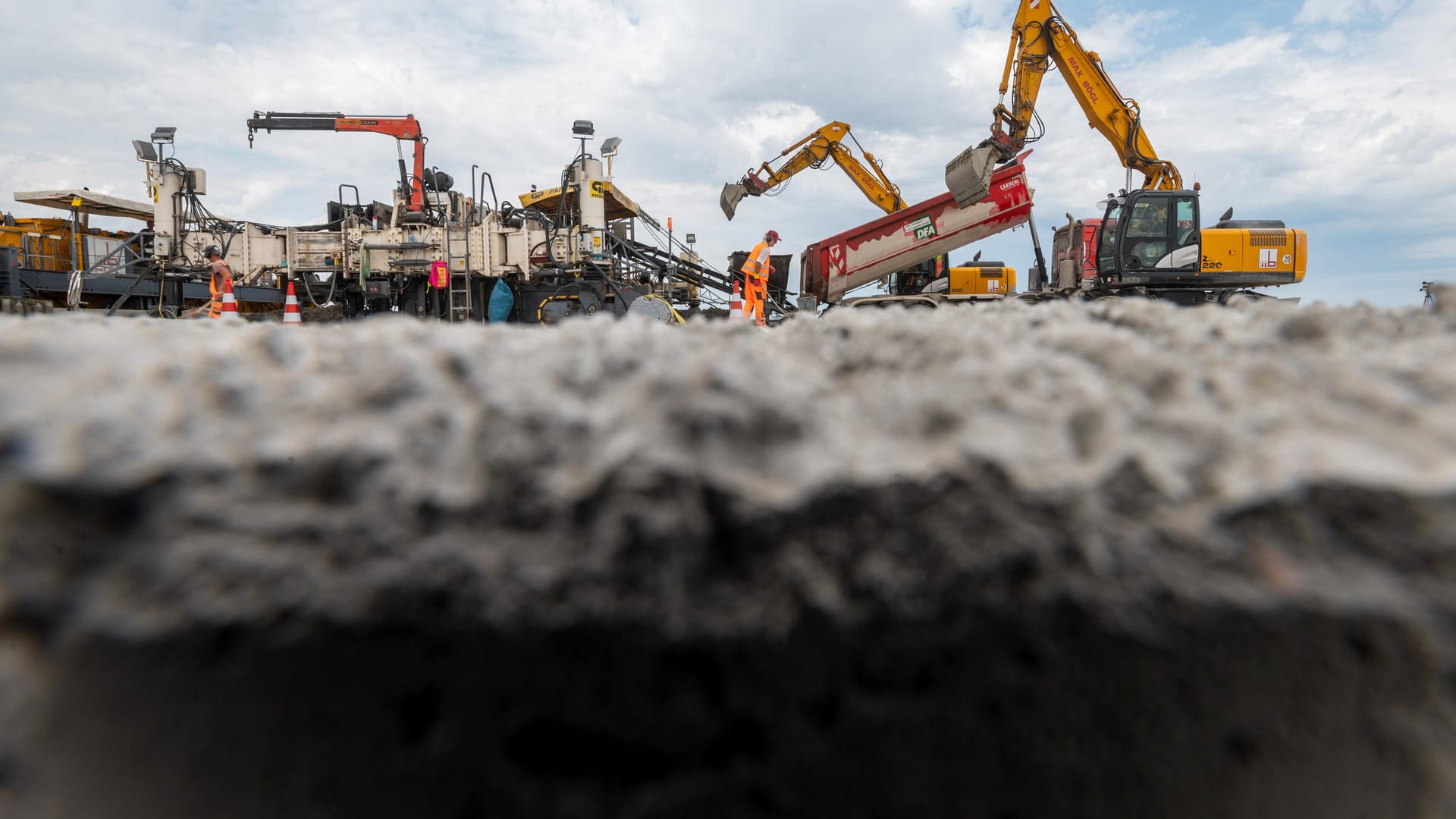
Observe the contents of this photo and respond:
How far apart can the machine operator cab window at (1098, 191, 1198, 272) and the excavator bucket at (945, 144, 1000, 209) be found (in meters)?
1.22

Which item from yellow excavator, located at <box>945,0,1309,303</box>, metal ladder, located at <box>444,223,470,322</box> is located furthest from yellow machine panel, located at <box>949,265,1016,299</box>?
metal ladder, located at <box>444,223,470,322</box>

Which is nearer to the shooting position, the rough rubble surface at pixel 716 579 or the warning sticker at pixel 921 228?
the rough rubble surface at pixel 716 579

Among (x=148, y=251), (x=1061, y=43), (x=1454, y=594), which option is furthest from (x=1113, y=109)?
(x=148, y=251)

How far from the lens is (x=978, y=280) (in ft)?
23.5

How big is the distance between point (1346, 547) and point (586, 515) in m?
0.35

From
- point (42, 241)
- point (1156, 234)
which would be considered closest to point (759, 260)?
point (1156, 234)

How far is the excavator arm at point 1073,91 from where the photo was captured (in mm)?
6727

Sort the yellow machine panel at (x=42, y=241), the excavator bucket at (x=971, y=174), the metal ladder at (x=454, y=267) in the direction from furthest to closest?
the yellow machine panel at (x=42, y=241), the metal ladder at (x=454, y=267), the excavator bucket at (x=971, y=174)

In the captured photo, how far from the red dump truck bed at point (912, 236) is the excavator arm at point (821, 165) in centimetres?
155

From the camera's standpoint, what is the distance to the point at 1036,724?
0.40m

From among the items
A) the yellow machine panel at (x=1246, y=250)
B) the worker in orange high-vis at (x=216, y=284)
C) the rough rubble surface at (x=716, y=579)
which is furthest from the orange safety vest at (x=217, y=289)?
the yellow machine panel at (x=1246, y=250)

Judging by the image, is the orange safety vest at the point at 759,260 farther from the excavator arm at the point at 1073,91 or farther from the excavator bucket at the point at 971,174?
the excavator arm at the point at 1073,91

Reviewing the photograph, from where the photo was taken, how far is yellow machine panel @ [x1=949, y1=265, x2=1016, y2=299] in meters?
7.16

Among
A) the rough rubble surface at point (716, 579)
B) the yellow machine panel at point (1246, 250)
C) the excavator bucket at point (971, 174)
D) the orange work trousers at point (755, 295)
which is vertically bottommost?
the rough rubble surface at point (716, 579)
